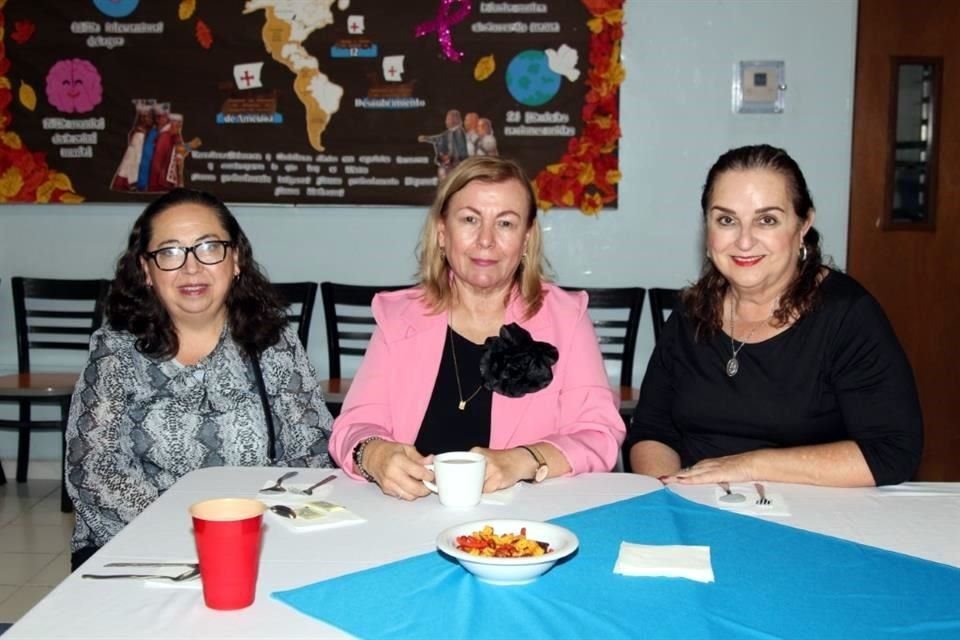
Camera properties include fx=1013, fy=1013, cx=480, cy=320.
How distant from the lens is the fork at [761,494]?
1780 mm

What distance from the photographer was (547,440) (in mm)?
2043

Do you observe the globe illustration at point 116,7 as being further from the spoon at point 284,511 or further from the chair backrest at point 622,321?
the spoon at point 284,511

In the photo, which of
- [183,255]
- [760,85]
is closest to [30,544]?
[183,255]

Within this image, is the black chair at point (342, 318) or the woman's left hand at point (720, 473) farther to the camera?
the black chair at point (342, 318)

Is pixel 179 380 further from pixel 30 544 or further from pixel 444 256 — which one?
pixel 30 544

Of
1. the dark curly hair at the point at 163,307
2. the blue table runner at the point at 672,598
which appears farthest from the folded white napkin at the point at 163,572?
the dark curly hair at the point at 163,307

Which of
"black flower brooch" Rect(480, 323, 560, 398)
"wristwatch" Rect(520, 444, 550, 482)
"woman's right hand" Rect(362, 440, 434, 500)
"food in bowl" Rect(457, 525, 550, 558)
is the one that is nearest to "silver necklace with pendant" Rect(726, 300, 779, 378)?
"black flower brooch" Rect(480, 323, 560, 398)

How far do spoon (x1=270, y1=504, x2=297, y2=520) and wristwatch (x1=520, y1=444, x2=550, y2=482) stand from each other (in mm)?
477

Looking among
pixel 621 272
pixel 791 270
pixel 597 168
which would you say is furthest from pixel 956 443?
pixel 791 270

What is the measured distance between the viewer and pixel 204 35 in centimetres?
458

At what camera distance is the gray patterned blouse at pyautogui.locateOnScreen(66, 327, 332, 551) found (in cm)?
210

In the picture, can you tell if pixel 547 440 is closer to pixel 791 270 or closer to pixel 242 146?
pixel 791 270

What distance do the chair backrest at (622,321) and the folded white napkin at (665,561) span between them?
2.70 meters

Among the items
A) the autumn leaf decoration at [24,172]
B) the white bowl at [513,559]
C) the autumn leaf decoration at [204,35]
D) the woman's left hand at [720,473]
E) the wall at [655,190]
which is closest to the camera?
the white bowl at [513,559]
